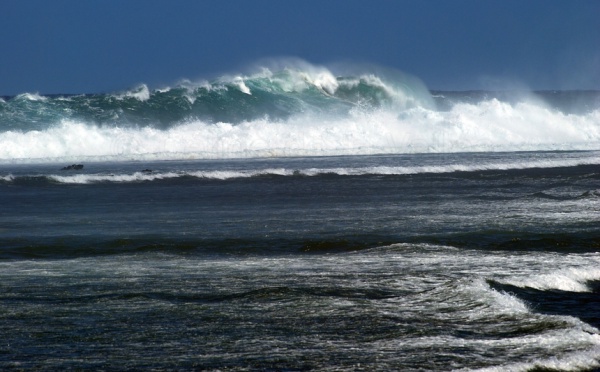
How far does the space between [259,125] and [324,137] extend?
2754mm

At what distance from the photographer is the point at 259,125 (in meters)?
34.4

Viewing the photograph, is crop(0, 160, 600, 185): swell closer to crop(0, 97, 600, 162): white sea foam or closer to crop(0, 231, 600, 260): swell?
crop(0, 97, 600, 162): white sea foam

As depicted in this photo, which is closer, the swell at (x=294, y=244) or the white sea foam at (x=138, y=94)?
the swell at (x=294, y=244)

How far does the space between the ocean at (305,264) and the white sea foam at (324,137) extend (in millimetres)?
3770

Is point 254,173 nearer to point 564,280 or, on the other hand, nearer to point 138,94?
point 564,280

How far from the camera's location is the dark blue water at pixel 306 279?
5.53 metres

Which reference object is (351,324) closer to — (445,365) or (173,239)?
(445,365)

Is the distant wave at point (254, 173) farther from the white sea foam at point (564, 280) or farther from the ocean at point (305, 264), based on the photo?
the white sea foam at point (564, 280)

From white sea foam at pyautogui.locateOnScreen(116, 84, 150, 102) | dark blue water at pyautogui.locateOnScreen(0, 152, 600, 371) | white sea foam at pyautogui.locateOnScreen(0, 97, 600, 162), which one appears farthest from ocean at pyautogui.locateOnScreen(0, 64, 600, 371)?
white sea foam at pyautogui.locateOnScreen(116, 84, 150, 102)

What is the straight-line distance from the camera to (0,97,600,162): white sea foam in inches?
1219

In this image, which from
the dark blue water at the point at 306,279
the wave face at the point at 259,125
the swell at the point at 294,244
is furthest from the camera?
the wave face at the point at 259,125

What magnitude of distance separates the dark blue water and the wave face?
14.8 meters

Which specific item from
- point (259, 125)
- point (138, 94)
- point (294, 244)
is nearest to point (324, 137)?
point (259, 125)

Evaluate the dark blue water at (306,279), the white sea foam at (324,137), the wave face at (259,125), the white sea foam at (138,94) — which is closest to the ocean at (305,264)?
the dark blue water at (306,279)
